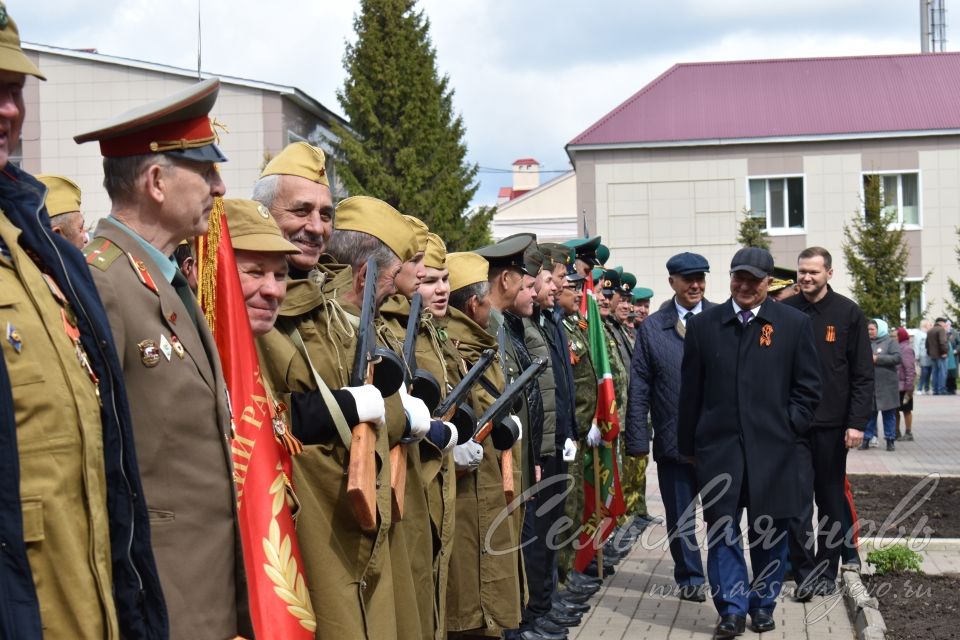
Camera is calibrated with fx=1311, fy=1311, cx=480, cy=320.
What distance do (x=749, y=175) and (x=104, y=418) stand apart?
1453 inches

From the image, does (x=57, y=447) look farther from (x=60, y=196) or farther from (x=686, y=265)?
(x=686, y=265)

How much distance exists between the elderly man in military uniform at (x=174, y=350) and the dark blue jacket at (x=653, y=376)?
6.28m

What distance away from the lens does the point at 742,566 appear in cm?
735

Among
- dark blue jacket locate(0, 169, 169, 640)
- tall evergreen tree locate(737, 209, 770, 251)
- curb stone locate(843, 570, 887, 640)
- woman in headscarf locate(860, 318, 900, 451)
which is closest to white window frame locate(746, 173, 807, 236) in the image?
tall evergreen tree locate(737, 209, 770, 251)

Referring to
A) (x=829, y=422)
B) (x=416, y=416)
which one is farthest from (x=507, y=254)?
(x=829, y=422)

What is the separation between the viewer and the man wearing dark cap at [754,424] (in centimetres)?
747

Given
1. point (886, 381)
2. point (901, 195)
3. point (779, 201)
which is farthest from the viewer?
point (901, 195)

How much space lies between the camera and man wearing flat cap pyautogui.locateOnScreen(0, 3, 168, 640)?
7.23 feet

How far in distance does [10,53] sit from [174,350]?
0.75 meters

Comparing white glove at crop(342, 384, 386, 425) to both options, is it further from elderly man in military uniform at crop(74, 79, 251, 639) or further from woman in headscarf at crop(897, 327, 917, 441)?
woman in headscarf at crop(897, 327, 917, 441)

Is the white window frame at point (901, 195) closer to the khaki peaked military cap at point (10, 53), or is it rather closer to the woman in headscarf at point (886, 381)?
the woman in headscarf at point (886, 381)

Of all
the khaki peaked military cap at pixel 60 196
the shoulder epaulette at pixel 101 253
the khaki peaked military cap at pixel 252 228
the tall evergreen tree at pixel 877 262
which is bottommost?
the shoulder epaulette at pixel 101 253

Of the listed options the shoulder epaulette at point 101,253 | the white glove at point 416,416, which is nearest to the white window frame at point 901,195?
the white glove at point 416,416

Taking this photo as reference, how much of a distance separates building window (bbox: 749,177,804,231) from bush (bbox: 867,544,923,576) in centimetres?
3034
